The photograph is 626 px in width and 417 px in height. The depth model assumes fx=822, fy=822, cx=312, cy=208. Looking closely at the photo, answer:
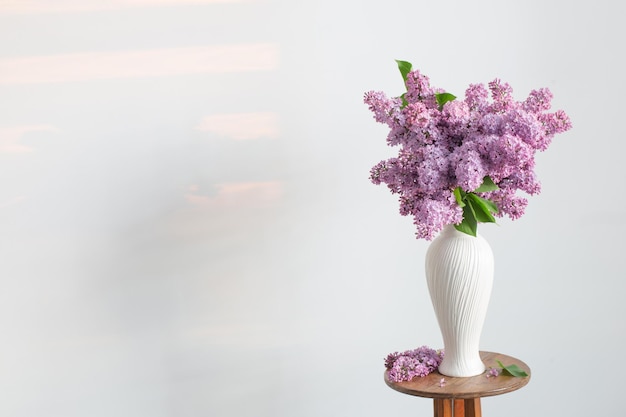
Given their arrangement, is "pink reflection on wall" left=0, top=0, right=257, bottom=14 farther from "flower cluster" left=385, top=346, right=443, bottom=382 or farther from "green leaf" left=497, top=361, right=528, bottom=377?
"green leaf" left=497, top=361, right=528, bottom=377

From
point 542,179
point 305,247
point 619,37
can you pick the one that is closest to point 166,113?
point 305,247

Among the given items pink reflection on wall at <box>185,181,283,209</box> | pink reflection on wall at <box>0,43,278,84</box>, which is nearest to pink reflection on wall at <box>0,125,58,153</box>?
pink reflection on wall at <box>0,43,278,84</box>

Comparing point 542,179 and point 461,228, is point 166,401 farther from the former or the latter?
point 542,179

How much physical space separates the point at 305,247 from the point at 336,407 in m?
0.50

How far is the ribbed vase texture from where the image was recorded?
74.4 inches

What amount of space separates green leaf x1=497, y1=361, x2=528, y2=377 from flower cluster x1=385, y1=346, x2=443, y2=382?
0.51ft

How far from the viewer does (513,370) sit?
1937mm

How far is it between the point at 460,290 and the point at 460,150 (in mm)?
326

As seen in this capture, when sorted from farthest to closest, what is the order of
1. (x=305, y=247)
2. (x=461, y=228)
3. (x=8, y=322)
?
(x=305, y=247) < (x=8, y=322) < (x=461, y=228)

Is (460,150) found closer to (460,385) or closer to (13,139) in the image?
(460,385)

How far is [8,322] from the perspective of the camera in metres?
2.31

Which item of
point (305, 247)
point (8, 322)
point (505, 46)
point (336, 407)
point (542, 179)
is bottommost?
point (336, 407)

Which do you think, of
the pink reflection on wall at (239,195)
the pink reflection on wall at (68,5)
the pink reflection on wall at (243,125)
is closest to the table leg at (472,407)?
the pink reflection on wall at (239,195)

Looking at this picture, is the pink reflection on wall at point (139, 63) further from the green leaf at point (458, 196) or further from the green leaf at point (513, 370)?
the green leaf at point (513, 370)
